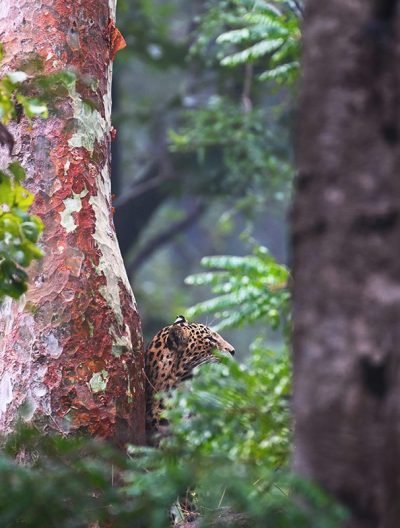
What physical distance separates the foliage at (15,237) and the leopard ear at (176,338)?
241 centimetres

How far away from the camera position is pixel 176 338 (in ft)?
17.8

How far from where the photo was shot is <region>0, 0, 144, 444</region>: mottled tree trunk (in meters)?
4.58

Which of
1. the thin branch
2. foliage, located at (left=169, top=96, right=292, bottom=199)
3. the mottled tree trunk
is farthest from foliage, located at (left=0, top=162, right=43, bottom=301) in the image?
the thin branch

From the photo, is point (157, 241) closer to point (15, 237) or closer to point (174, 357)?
point (174, 357)

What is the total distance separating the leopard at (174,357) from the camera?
516 centimetres

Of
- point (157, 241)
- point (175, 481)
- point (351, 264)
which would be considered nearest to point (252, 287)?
point (175, 481)

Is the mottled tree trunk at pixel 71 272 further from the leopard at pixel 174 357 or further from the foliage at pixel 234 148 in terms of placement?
the foliage at pixel 234 148

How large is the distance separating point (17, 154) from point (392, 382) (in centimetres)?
318

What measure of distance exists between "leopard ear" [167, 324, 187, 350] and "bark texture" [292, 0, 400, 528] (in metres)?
3.25

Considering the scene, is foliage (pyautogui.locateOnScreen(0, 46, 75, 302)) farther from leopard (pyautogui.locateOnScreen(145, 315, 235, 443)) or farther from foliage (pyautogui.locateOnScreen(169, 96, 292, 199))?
foliage (pyautogui.locateOnScreen(169, 96, 292, 199))

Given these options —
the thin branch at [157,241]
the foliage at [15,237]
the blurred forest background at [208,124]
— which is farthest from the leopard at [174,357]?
the thin branch at [157,241]

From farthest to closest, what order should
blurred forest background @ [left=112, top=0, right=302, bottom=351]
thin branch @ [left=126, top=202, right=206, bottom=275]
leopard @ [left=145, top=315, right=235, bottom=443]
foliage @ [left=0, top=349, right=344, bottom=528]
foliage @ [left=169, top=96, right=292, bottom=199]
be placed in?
thin branch @ [left=126, top=202, right=206, bottom=275]
foliage @ [left=169, top=96, right=292, bottom=199]
blurred forest background @ [left=112, top=0, right=302, bottom=351]
leopard @ [left=145, top=315, right=235, bottom=443]
foliage @ [left=0, top=349, right=344, bottom=528]

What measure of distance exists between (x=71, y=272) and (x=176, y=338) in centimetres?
90

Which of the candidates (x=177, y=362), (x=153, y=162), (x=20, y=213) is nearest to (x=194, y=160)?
(x=153, y=162)
